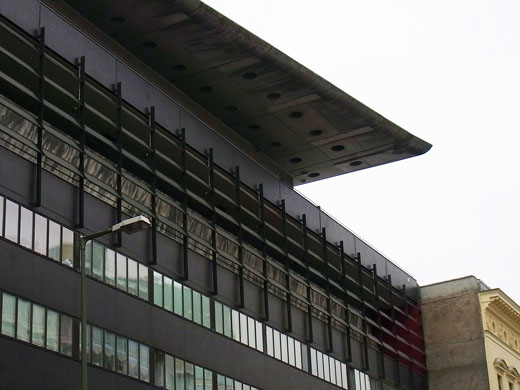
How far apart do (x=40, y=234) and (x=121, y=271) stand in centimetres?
512

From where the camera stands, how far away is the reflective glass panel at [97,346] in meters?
41.4

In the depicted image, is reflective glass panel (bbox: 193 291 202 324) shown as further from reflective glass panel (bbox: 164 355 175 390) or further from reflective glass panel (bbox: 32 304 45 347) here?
reflective glass panel (bbox: 32 304 45 347)

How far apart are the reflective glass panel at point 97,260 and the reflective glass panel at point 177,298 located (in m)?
5.40

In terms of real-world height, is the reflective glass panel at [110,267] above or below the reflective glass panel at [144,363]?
above

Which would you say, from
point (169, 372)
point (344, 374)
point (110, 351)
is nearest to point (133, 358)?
point (110, 351)

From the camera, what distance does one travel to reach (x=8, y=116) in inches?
1571

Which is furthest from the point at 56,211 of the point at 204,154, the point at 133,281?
the point at 204,154

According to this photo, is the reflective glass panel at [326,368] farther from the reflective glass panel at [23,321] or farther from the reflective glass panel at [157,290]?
the reflective glass panel at [23,321]

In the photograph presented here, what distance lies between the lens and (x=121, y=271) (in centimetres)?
4447

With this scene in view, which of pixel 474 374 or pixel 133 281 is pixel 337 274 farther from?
pixel 133 281

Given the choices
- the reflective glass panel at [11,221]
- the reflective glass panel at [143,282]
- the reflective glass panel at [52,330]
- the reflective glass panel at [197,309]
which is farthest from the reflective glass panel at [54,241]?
the reflective glass panel at [197,309]

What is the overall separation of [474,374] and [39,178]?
41690 millimetres

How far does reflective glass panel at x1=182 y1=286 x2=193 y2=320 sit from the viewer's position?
48.5 m

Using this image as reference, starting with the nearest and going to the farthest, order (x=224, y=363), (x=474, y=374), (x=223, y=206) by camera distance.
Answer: (x=224, y=363) < (x=223, y=206) < (x=474, y=374)
